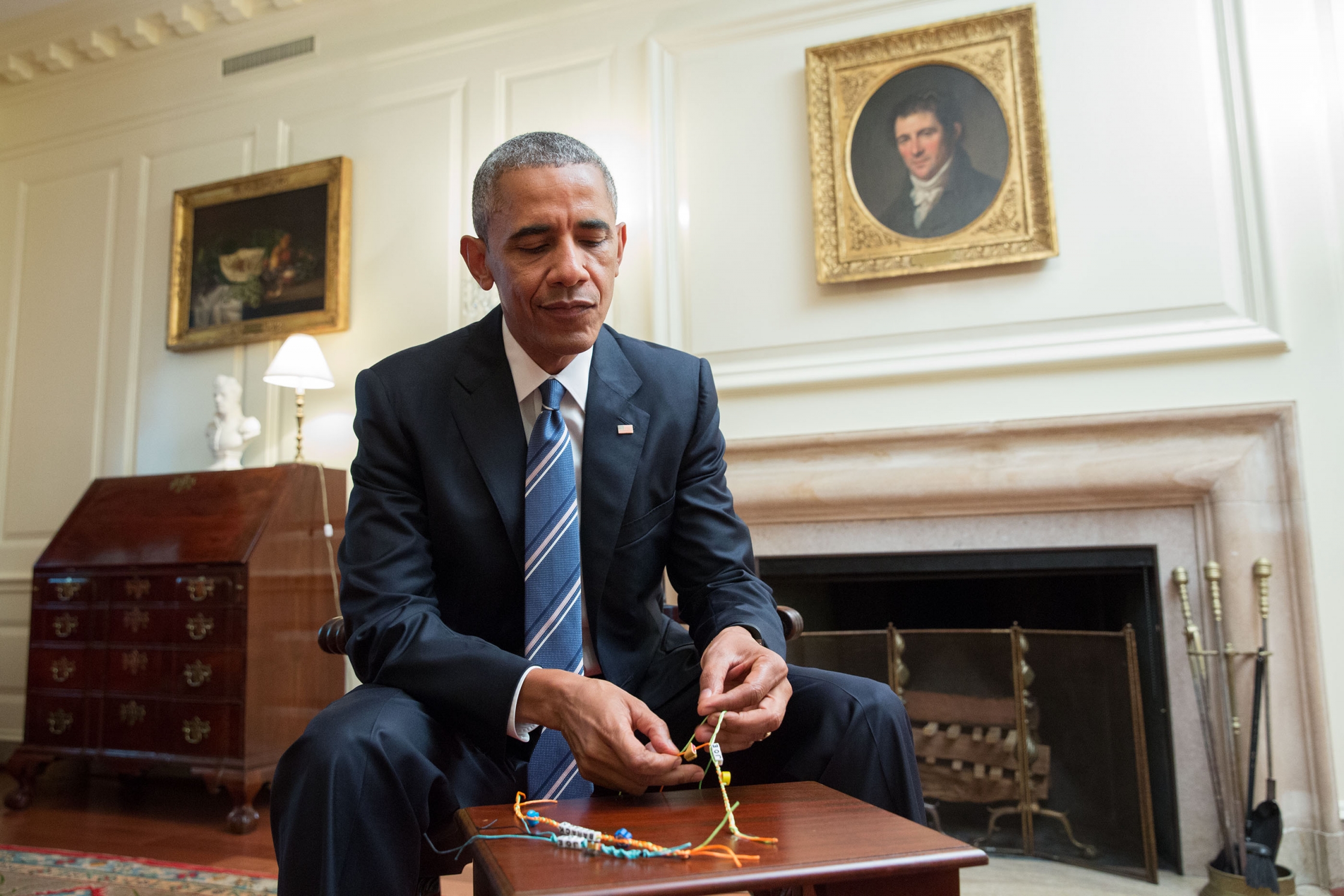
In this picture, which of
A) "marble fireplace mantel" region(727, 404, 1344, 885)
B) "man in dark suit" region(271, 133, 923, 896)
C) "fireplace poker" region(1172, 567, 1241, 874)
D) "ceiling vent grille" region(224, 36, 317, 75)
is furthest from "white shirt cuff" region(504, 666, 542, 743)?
"ceiling vent grille" region(224, 36, 317, 75)

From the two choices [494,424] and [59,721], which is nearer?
[494,424]

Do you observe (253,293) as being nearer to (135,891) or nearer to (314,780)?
(135,891)

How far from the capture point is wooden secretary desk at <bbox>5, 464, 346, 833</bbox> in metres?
2.96

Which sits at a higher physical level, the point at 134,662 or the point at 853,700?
the point at 853,700

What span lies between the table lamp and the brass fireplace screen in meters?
2.05

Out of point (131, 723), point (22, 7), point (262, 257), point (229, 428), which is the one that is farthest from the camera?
point (22, 7)

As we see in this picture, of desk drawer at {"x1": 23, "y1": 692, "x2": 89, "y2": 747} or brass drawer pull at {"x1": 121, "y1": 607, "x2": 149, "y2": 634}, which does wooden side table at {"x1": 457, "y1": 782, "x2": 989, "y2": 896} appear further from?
desk drawer at {"x1": 23, "y1": 692, "x2": 89, "y2": 747}

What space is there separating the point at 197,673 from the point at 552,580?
2.25m

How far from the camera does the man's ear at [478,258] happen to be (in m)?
1.52

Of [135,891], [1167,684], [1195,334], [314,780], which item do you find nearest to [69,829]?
[135,891]

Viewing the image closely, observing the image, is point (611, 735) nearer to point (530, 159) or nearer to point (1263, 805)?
point (530, 159)

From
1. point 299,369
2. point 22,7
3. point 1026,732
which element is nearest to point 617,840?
point 1026,732

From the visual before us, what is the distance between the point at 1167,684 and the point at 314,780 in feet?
7.74

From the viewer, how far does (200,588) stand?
3016 millimetres
